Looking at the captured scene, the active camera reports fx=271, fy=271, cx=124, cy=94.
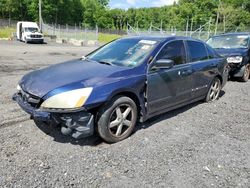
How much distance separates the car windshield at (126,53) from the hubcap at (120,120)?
76 cm

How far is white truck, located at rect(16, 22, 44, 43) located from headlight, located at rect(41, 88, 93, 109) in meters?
29.6

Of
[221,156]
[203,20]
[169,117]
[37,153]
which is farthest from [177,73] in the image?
[203,20]

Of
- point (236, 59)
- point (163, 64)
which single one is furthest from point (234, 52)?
point (163, 64)

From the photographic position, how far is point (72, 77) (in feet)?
13.3

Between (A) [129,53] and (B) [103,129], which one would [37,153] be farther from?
(A) [129,53]

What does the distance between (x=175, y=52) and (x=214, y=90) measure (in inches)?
82.7

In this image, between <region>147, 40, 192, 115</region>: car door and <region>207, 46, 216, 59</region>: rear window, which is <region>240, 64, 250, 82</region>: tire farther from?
<region>147, 40, 192, 115</region>: car door

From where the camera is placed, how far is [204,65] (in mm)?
5957

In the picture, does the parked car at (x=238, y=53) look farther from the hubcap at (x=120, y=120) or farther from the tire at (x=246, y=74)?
the hubcap at (x=120, y=120)

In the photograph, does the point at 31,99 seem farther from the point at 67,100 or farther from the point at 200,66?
the point at 200,66

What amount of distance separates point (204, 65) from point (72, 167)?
3.80m

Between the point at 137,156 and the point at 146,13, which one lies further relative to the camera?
the point at 146,13

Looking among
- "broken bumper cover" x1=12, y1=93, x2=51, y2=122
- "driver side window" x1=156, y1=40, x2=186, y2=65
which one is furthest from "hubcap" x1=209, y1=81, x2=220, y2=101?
"broken bumper cover" x1=12, y1=93, x2=51, y2=122

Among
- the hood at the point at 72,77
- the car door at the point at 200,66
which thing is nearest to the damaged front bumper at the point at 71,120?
the hood at the point at 72,77
